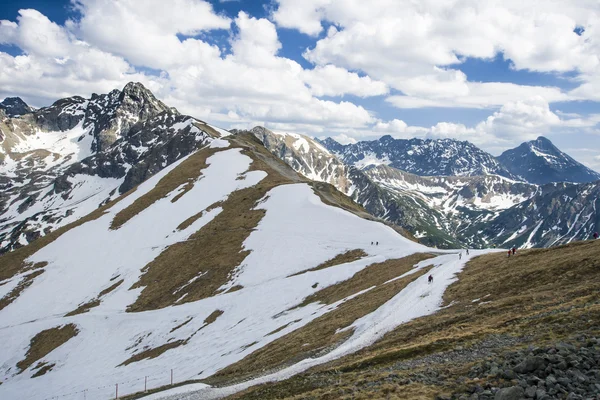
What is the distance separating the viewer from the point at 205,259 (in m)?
76.5

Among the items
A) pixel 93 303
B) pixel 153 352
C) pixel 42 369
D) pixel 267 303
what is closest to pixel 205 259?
pixel 93 303

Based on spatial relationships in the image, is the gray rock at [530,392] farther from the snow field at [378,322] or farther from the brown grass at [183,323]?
the brown grass at [183,323]

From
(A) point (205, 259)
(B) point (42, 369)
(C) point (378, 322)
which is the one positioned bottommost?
(B) point (42, 369)

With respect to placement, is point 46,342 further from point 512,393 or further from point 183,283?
point 512,393

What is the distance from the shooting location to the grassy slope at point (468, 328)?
1672 centimetres

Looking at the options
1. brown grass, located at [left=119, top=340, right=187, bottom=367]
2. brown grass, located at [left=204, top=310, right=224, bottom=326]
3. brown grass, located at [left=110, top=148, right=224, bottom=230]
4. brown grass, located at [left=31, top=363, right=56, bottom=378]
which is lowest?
brown grass, located at [left=31, top=363, right=56, bottom=378]

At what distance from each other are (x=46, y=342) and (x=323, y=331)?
184 feet

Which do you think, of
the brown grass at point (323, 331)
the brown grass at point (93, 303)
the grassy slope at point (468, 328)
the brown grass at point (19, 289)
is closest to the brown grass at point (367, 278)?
the brown grass at point (323, 331)

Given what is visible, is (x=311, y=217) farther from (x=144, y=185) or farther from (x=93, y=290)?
(x=144, y=185)

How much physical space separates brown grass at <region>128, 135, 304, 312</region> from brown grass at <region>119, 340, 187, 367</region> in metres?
12.3

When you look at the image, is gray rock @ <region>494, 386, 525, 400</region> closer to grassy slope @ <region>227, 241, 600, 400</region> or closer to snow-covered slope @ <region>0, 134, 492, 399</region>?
grassy slope @ <region>227, 241, 600, 400</region>

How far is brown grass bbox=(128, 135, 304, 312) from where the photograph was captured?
6800cm

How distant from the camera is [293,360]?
2864cm

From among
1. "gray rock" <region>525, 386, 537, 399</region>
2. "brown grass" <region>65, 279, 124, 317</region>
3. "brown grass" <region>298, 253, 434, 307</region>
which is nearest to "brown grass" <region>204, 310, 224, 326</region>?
"brown grass" <region>298, 253, 434, 307</region>
